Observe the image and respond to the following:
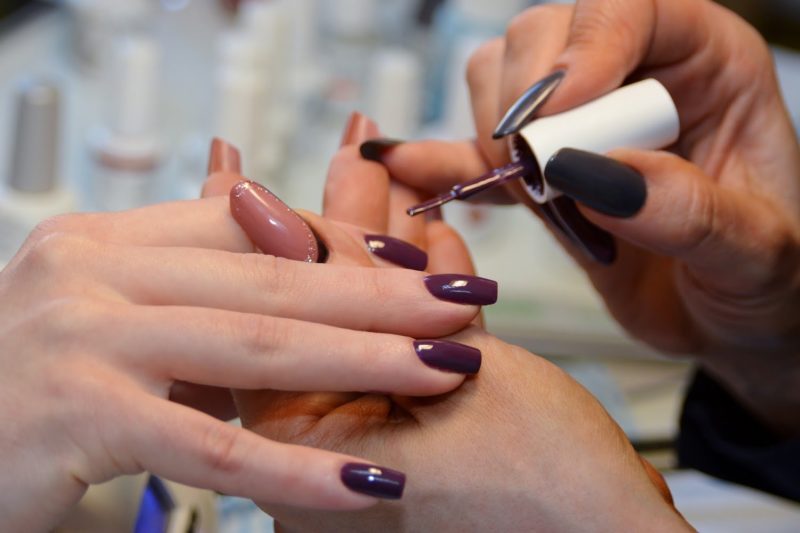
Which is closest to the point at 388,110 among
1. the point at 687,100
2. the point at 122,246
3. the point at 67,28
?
the point at 687,100

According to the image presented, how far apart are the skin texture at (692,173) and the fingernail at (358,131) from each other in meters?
0.03

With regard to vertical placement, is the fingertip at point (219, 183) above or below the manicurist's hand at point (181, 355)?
above

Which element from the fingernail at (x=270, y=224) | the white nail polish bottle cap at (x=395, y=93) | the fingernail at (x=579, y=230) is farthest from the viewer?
the white nail polish bottle cap at (x=395, y=93)

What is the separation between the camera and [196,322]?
502 mm

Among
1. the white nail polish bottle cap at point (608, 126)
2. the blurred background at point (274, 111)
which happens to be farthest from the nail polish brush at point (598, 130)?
the blurred background at point (274, 111)

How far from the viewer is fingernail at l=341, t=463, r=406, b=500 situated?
0.48 meters

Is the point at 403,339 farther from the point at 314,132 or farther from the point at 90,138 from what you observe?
the point at 314,132

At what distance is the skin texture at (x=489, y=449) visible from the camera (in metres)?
0.52

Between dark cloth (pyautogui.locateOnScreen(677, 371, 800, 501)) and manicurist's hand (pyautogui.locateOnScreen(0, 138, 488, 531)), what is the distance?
47 cm

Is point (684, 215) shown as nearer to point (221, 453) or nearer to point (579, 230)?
point (579, 230)

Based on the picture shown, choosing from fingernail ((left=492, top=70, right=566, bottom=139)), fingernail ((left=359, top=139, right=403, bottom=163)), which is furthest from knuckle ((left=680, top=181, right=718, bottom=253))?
fingernail ((left=359, top=139, right=403, bottom=163))

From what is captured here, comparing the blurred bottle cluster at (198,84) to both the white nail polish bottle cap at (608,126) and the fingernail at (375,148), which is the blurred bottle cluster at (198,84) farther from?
the white nail polish bottle cap at (608,126)

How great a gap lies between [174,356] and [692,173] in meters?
0.38

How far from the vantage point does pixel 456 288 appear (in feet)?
1.83
